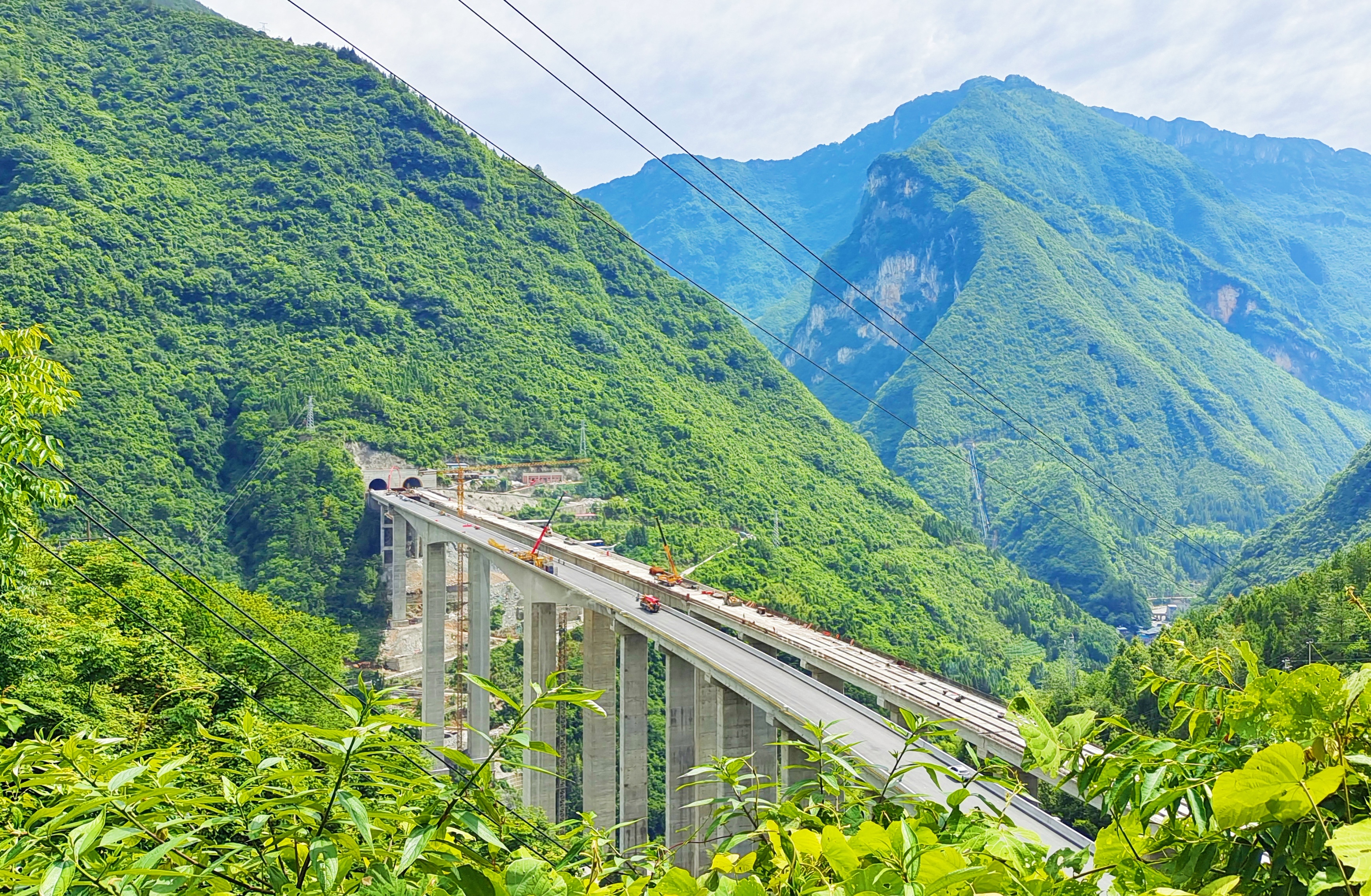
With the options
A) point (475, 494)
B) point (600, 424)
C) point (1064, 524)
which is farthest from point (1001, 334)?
point (475, 494)

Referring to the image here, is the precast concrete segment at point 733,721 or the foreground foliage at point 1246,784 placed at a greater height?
the foreground foliage at point 1246,784

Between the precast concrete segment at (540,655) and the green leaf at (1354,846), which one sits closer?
the green leaf at (1354,846)

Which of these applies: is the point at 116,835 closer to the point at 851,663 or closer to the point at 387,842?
the point at 387,842

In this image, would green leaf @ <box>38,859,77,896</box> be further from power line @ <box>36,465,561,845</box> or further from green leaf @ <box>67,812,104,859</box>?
power line @ <box>36,465,561,845</box>

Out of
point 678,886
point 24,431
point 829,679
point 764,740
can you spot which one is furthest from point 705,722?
point 678,886

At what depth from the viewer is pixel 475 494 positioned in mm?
68250

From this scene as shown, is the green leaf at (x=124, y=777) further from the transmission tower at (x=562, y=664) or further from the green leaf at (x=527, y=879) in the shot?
the transmission tower at (x=562, y=664)

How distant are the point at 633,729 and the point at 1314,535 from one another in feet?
253

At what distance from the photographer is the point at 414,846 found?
4.18 ft

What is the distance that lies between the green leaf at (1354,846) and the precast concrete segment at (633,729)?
3116 centimetres

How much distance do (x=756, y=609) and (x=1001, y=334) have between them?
5874 inches

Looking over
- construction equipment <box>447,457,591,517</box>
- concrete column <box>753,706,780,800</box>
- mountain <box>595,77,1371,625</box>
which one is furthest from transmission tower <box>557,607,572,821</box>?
mountain <box>595,77,1371,625</box>

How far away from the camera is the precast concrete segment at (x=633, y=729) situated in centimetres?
3203

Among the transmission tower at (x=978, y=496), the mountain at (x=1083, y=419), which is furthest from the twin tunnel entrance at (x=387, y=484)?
the transmission tower at (x=978, y=496)
